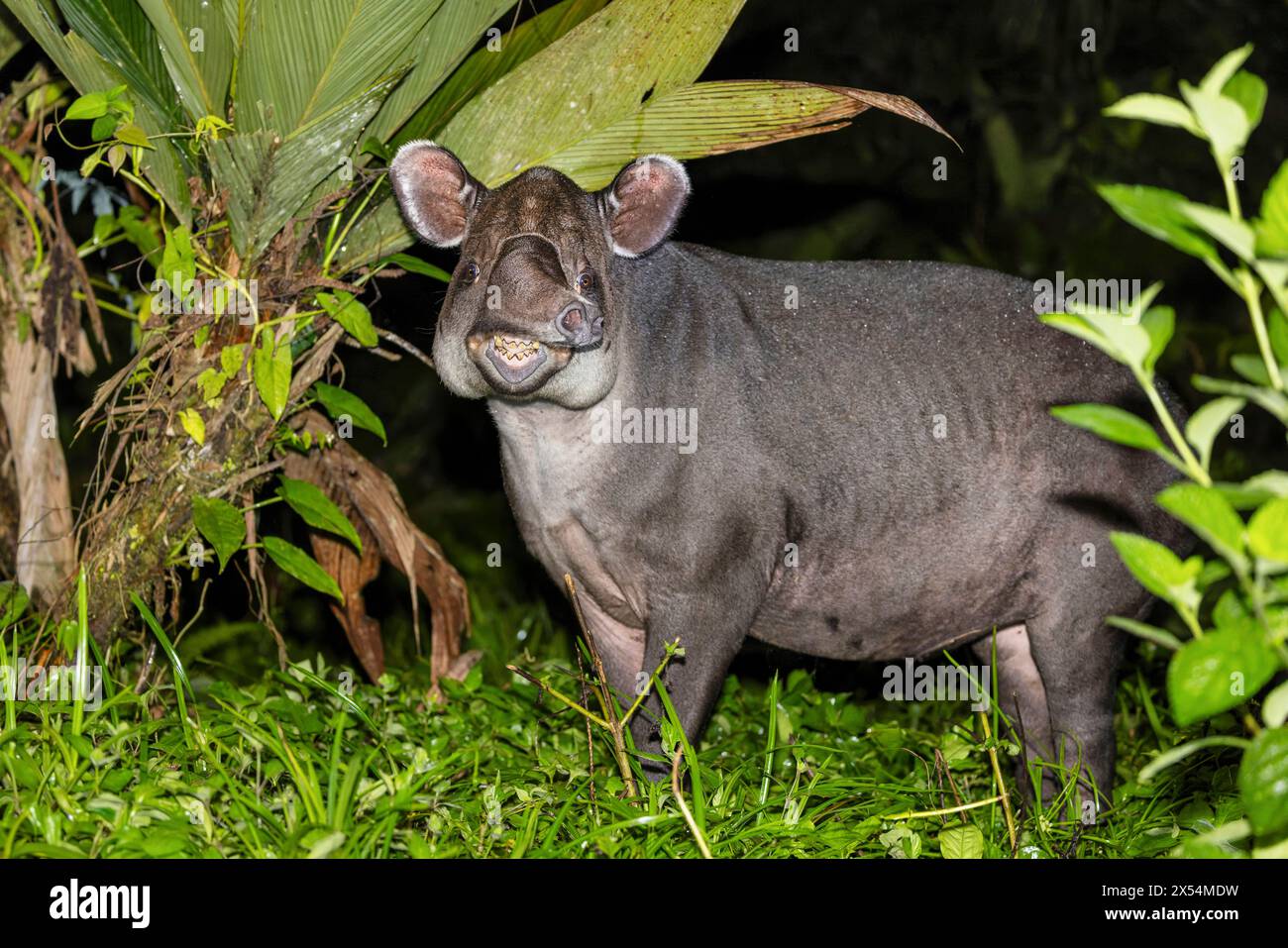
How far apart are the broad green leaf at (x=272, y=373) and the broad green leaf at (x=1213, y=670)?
3.22 metres

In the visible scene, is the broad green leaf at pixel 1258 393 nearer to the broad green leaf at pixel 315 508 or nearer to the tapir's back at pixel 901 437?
the tapir's back at pixel 901 437

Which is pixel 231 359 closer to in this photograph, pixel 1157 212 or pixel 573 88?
pixel 573 88

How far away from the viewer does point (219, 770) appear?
14.0ft

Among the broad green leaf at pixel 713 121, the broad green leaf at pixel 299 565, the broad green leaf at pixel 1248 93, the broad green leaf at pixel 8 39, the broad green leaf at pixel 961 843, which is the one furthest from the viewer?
the broad green leaf at pixel 8 39

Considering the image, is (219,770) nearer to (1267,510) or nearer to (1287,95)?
(1267,510)

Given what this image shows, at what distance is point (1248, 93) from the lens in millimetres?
2770

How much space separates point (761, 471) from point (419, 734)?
→ 5.75 feet

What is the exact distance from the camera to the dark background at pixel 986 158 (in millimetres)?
9648

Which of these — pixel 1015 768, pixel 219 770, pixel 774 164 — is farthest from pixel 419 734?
pixel 774 164

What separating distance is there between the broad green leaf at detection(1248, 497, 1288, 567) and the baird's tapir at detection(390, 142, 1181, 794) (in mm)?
2494

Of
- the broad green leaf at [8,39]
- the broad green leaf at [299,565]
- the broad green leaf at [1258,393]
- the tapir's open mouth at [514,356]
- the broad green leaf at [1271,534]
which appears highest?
the broad green leaf at [8,39]

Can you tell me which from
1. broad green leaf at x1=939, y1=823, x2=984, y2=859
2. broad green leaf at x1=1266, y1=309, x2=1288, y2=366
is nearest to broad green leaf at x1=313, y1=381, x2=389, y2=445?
broad green leaf at x1=939, y1=823, x2=984, y2=859

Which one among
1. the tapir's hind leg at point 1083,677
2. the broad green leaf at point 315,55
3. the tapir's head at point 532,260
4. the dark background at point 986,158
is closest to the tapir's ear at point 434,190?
the tapir's head at point 532,260

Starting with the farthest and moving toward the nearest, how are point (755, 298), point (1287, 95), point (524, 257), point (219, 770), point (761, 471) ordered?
point (1287, 95)
point (755, 298)
point (761, 471)
point (524, 257)
point (219, 770)
